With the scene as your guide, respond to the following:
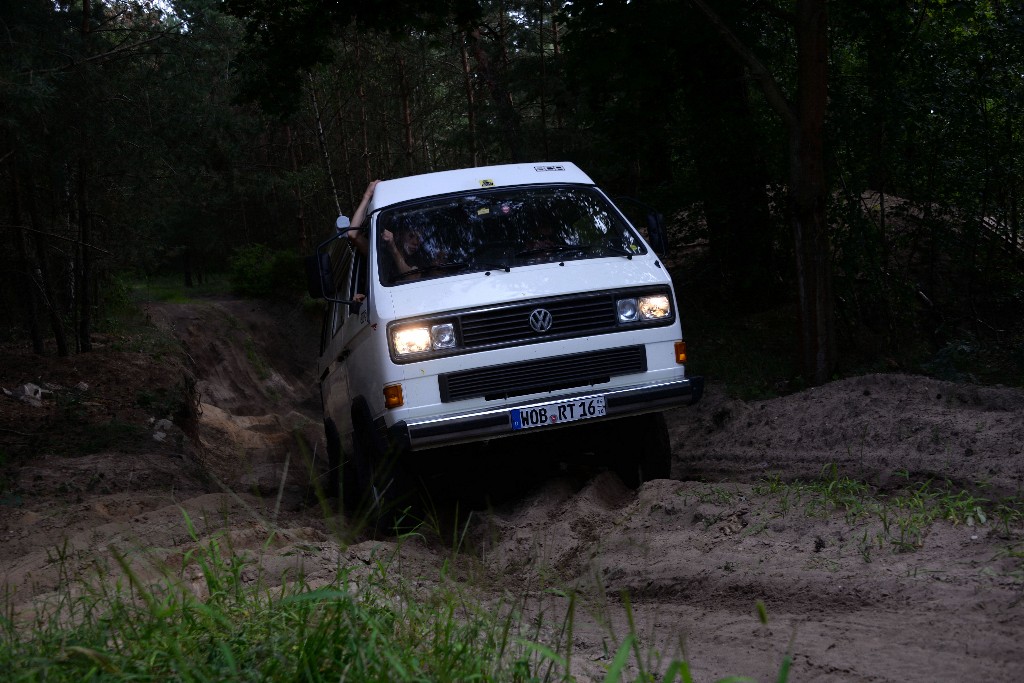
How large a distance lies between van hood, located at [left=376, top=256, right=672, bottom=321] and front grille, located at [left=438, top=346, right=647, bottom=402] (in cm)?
42

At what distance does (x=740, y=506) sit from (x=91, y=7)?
51.6 ft

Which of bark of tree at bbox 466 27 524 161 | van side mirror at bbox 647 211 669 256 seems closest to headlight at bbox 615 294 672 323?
van side mirror at bbox 647 211 669 256

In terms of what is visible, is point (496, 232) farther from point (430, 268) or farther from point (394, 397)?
point (394, 397)

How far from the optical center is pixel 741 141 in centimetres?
1374

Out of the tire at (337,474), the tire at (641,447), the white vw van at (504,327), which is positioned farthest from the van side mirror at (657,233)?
the tire at (337,474)

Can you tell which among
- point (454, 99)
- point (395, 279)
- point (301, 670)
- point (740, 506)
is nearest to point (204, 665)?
point (301, 670)

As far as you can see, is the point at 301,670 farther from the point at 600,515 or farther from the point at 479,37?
the point at 479,37

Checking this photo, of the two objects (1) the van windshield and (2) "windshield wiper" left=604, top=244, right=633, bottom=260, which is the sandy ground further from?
(2) "windshield wiper" left=604, top=244, right=633, bottom=260

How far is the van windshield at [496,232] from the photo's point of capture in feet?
23.4

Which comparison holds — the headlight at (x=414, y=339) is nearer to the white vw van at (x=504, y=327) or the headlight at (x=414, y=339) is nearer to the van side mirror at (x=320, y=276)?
the white vw van at (x=504, y=327)

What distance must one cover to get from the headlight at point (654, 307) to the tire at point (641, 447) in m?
0.73

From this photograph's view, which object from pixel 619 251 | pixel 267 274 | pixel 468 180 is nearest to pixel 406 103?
pixel 267 274

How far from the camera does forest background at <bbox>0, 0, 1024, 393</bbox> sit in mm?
11484

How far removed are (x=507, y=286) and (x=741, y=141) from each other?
7.96 metres
